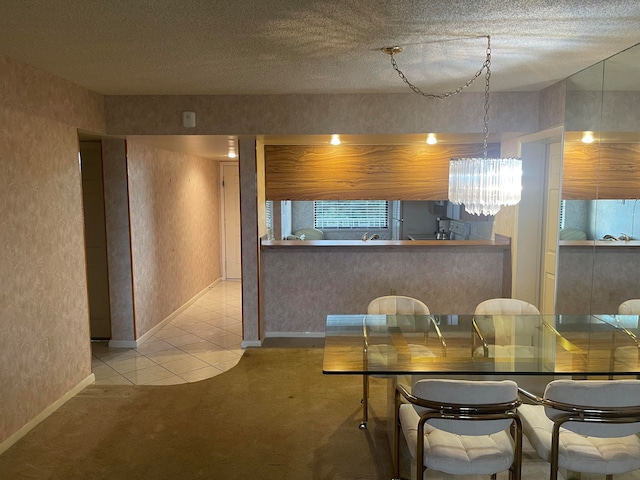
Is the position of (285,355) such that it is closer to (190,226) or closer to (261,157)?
(261,157)

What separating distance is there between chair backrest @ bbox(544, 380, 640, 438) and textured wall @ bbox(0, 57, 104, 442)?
3048mm

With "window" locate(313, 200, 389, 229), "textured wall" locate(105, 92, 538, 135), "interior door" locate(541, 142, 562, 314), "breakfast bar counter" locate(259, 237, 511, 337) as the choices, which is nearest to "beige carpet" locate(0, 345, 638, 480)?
"breakfast bar counter" locate(259, 237, 511, 337)

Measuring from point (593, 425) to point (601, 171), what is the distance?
2.12 metres

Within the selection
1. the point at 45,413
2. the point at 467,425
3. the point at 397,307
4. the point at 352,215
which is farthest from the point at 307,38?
the point at 352,215

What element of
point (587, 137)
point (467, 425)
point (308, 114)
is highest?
point (308, 114)

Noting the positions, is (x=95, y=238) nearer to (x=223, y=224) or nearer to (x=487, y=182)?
(x=223, y=224)

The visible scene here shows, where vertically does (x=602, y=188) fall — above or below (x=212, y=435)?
above

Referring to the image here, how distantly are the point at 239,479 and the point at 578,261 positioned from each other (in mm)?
2900

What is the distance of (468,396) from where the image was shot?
78.5 inches

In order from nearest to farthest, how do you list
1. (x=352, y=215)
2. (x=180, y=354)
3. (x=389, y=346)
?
(x=389, y=346) → (x=180, y=354) → (x=352, y=215)

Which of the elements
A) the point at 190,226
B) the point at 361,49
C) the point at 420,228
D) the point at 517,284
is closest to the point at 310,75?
the point at 361,49

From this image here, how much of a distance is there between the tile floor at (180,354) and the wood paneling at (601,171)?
324 cm

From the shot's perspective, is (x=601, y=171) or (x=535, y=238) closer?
(x=601, y=171)

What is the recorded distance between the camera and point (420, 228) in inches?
318
